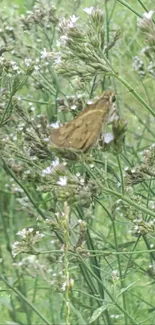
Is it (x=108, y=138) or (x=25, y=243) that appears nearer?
(x=108, y=138)

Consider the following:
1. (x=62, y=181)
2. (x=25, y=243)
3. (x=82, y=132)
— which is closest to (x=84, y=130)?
(x=82, y=132)

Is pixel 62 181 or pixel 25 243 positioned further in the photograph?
pixel 25 243

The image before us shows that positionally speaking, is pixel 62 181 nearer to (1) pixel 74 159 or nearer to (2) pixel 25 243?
(1) pixel 74 159

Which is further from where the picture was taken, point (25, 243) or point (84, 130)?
point (25, 243)

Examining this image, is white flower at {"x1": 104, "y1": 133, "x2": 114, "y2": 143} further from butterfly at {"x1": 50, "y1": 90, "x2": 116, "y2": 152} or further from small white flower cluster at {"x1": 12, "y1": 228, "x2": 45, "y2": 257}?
small white flower cluster at {"x1": 12, "y1": 228, "x2": 45, "y2": 257}

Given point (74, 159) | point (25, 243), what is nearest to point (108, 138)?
point (74, 159)

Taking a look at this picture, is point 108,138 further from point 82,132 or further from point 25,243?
point 25,243

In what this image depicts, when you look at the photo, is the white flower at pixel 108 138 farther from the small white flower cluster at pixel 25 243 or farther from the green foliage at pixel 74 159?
the small white flower cluster at pixel 25 243

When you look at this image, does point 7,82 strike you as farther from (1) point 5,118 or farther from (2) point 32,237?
(2) point 32,237

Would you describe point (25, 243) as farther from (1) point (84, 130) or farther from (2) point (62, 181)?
(1) point (84, 130)

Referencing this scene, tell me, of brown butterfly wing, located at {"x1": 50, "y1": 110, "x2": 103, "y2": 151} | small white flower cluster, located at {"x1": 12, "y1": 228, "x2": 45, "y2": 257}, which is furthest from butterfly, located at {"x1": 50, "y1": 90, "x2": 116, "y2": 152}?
small white flower cluster, located at {"x1": 12, "y1": 228, "x2": 45, "y2": 257}

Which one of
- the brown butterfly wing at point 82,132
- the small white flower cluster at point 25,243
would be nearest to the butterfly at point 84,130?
the brown butterfly wing at point 82,132
